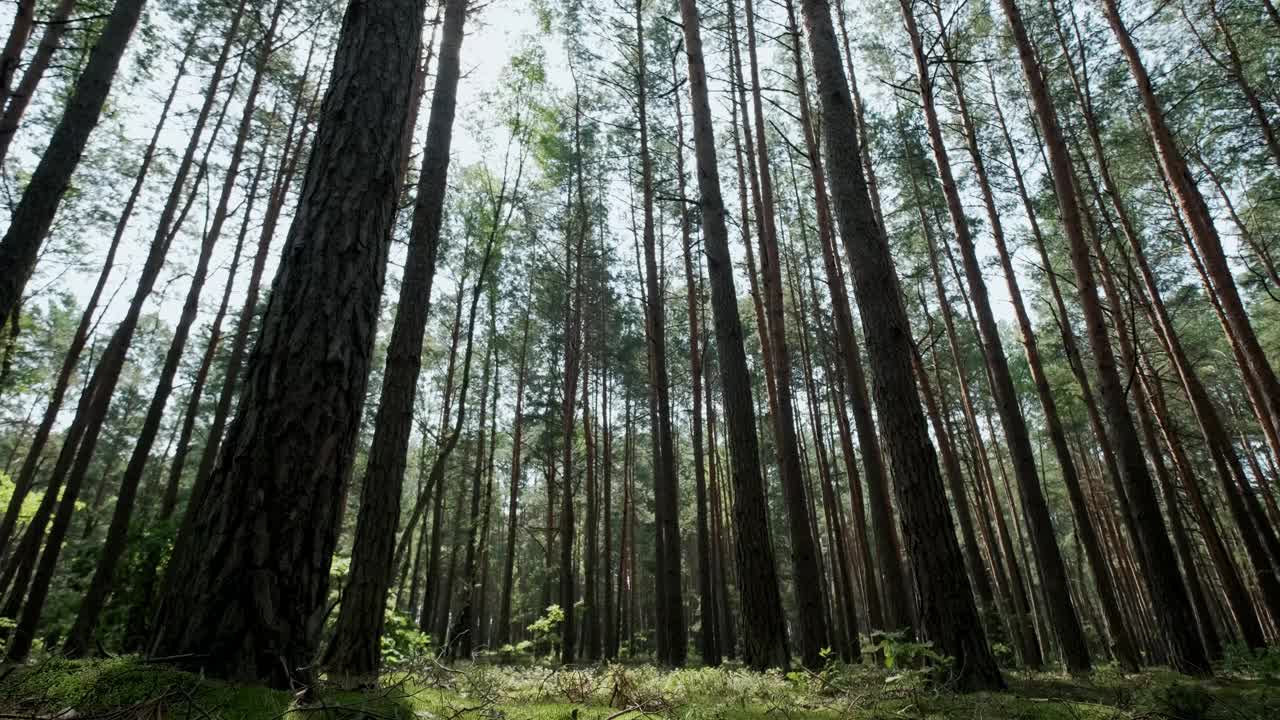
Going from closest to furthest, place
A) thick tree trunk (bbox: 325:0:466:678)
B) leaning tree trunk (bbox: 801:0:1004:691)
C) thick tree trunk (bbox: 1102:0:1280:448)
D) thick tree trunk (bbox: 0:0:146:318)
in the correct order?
1. leaning tree trunk (bbox: 801:0:1004:691)
2. thick tree trunk (bbox: 325:0:466:678)
3. thick tree trunk (bbox: 0:0:146:318)
4. thick tree trunk (bbox: 1102:0:1280:448)

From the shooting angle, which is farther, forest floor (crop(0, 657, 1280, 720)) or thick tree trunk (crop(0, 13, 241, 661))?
thick tree trunk (crop(0, 13, 241, 661))

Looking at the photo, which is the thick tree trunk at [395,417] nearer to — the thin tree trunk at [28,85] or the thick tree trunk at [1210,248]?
the thin tree trunk at [28,85]

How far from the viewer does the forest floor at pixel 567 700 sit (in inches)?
52.8

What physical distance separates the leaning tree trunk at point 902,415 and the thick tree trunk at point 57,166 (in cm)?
625

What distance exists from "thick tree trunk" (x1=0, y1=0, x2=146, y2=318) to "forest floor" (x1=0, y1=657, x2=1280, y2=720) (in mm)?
4171

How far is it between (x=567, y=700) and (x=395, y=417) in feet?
9.05

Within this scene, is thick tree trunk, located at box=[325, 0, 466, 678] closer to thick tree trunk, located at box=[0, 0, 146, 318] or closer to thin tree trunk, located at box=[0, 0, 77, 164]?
thick tree trunk, located at box=[0, 0, 146, 318]

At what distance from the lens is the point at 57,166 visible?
14.8 ft

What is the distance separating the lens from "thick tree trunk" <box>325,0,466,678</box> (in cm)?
396

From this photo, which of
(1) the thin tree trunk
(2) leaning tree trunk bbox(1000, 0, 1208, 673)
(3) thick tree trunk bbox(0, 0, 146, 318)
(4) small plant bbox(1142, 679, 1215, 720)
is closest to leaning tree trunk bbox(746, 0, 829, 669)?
(2) leaning tree trunk bbox(1000, 0, 1208, 673)

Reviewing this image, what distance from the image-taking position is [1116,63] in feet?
34.9

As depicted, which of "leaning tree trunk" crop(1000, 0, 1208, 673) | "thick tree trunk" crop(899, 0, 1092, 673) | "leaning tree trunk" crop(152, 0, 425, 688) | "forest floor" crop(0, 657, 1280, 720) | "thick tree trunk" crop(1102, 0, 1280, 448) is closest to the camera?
"forest floor" crop(0, 657, 1280, 720)

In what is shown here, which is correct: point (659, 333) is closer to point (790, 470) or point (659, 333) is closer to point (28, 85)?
point (790, 470)

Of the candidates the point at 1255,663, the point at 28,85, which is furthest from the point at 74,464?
the point at 1255,663
